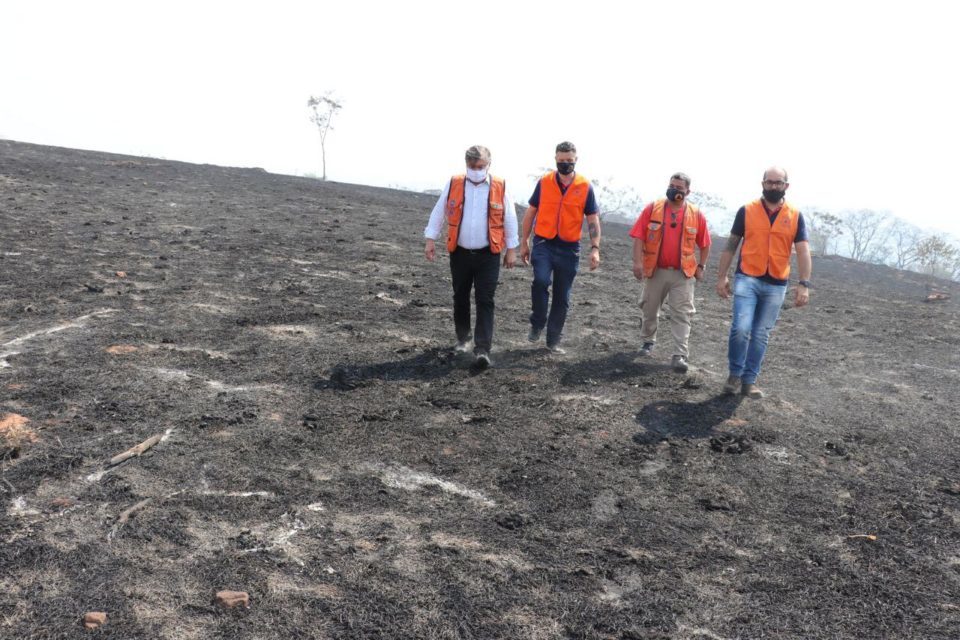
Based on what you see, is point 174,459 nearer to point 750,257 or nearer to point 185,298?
point 185,298

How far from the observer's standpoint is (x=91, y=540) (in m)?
3.23

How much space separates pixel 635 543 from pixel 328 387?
9.36ft

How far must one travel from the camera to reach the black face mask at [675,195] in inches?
254

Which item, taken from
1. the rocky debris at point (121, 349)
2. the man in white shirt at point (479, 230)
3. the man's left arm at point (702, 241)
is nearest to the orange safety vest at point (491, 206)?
the man in white shirt at point (479, 230)

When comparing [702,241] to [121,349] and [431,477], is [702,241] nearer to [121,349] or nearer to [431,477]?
[431,477]

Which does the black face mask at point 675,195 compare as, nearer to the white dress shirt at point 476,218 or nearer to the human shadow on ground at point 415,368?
the white dress shirt at point 476,218

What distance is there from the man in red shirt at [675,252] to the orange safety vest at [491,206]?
1457 mm

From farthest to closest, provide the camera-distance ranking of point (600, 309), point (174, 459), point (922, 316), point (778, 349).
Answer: point (922, 316)
point (600, 309)
point (778, 349)
point (174, 459)

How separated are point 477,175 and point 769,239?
2.54 metres

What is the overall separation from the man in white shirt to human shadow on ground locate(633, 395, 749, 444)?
5.19 feet

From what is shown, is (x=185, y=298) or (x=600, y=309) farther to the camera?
(x=600, y=309)

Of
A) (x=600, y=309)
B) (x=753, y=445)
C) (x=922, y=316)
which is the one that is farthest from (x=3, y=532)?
(x=922, y=316)

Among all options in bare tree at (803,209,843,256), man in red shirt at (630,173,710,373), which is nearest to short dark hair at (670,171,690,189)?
man in red shirt at (630,173,710,373)

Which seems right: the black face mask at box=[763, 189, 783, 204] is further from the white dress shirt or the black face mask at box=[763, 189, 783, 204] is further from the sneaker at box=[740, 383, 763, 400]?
the white dress shirt
